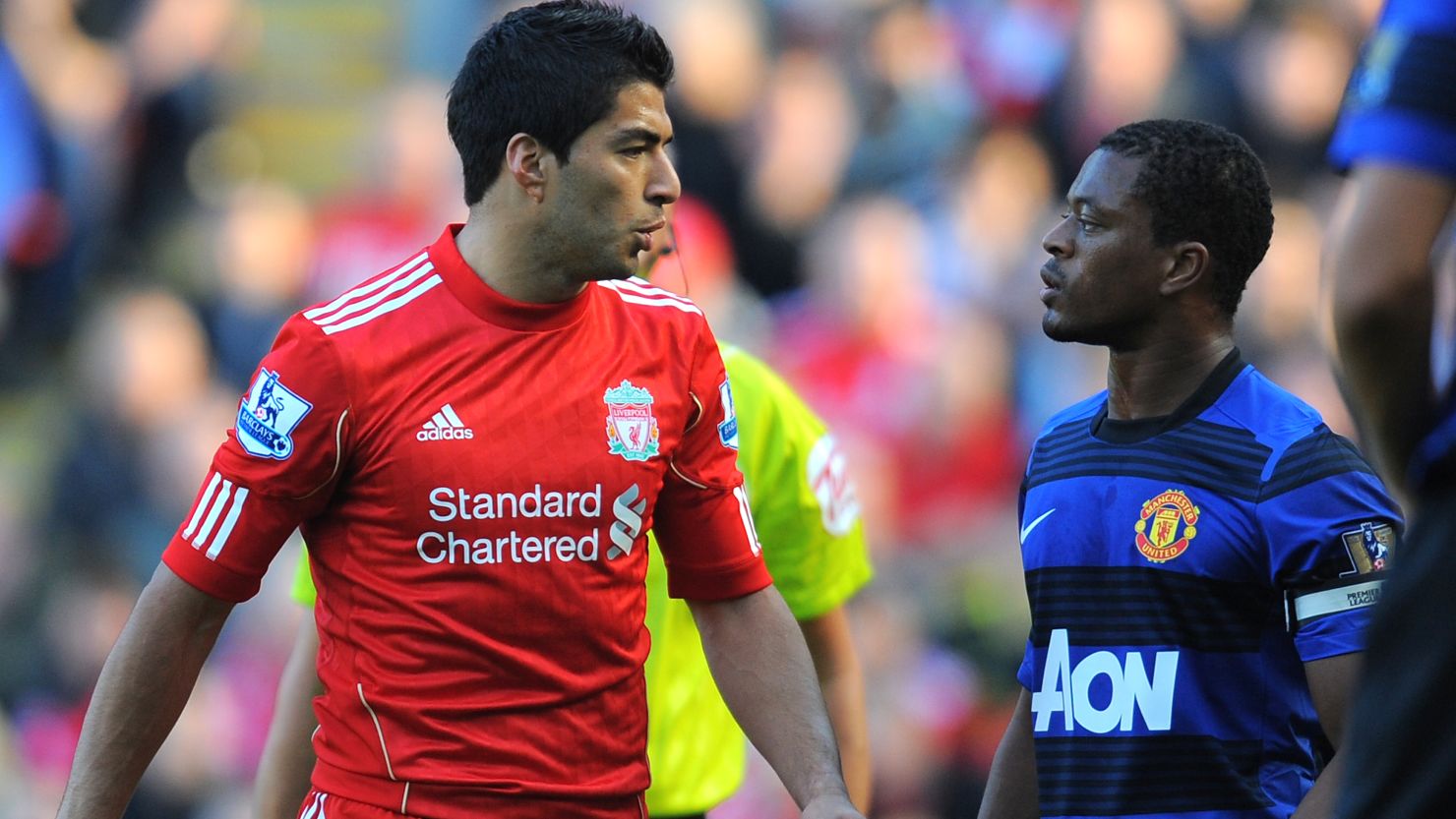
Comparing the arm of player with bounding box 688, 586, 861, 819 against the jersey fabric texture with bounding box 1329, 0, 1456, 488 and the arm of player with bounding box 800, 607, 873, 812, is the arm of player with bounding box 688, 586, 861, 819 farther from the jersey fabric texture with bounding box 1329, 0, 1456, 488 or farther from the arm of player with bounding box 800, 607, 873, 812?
the jersey fabric texture with bounding box 1329, 0, 1456, 488

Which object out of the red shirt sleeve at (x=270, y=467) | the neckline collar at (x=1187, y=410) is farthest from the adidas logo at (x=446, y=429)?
the neckline collar at (x=1187, y=410)

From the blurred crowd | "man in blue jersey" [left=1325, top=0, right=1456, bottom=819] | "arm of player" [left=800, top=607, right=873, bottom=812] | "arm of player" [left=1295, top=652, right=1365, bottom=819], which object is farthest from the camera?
the blurred crowd

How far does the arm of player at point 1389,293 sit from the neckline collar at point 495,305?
1480mm

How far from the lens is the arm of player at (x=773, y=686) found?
3.09 m

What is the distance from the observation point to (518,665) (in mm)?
2902

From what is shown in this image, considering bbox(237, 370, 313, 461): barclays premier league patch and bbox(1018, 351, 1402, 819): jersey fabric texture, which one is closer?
bbox(1018, 351, 1402, 819): jersey fabric texture

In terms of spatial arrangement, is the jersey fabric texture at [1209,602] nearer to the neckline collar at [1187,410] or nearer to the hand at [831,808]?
the neckline collar at [1187,410]

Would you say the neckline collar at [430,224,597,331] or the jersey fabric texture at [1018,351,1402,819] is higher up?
the neckline collar at [430,224,597,331]

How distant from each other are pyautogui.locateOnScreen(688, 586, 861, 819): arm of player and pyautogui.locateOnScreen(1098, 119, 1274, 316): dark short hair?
96 centimetres

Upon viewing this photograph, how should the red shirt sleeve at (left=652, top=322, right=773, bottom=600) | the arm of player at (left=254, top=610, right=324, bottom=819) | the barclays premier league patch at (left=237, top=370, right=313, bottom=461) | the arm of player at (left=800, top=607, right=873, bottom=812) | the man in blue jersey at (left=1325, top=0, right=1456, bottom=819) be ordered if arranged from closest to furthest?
the man in blue jersey at (left=1325, top=0, right=1456, bottom=819) → the barclays premier league patch at (left=237, top=370, right=313, bottom=461) → the red shirt sleeve at (left=652, top=322, right=773, bottom=600) → the arm of player at (left=254, top=610, right=324, bottom=819) → the arm of player at (left=800, top=607, right=873, bottom=812)

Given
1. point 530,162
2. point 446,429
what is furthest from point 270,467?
point 530,162

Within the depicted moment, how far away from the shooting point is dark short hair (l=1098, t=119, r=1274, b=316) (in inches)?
120

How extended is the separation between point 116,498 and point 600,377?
4867 millimetres

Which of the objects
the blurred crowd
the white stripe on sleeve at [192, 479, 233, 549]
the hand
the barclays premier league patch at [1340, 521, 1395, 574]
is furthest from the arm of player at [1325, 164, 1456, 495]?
the blurred crowd
